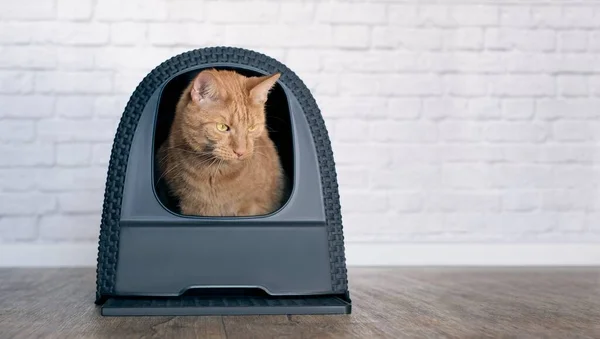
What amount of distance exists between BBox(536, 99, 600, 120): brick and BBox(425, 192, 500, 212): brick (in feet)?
1.12

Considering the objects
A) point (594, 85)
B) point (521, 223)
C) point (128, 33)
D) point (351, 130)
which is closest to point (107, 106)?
point (128, 33)

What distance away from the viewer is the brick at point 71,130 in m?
2.52

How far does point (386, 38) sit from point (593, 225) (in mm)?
979

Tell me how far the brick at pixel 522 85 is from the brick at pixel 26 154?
1500 mm

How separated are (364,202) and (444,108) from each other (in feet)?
1.38

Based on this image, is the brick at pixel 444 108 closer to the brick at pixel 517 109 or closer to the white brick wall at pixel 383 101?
the white brick wall at pixel 383 101

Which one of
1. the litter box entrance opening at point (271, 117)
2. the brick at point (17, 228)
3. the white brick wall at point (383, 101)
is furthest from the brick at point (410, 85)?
the brick at point (17, 228)

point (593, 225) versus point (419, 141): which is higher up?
point (419, 141)

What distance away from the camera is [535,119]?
8.98 feet

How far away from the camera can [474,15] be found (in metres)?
2.70

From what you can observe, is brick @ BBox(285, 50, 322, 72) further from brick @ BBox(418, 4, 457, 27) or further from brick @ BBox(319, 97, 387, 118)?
brick @ BBox(418, 4, 457, 27)

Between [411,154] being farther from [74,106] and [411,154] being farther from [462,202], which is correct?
[74,106]

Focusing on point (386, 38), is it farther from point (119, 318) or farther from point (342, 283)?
point (119, 318)

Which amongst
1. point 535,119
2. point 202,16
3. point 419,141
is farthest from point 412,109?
point 202,16
